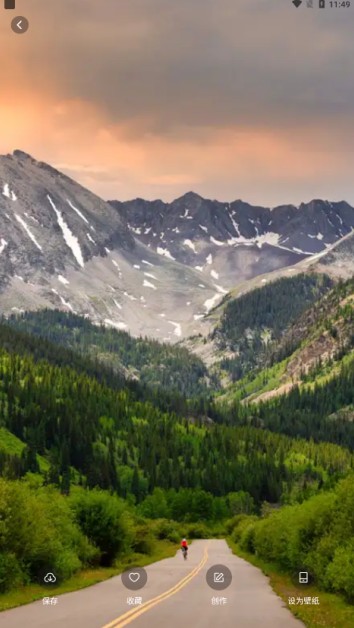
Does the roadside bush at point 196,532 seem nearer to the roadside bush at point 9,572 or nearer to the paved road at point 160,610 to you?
the paved road at point 160,610

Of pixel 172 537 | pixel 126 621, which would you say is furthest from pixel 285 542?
pixel 172 537

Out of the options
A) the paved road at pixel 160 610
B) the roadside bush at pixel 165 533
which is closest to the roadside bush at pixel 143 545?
the paved road at pixel 160 610

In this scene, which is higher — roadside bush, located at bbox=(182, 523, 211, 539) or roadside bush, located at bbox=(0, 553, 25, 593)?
roadside bush, located at bbox=(182, 523, 211, 539)

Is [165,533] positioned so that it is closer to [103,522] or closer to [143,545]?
[143,545]

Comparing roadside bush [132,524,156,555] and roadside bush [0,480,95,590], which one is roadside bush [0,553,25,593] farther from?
roadside bush [132,524,156,555]

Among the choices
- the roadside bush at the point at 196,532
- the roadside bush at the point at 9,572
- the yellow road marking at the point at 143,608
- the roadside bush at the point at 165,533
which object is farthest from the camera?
the roadside bush at the point at 196,532

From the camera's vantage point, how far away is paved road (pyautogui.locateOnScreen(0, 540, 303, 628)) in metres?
33.2

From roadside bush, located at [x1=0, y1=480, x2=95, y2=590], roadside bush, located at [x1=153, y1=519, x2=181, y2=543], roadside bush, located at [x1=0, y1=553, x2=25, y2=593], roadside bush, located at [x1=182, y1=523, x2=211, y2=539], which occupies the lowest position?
roadside bush, located at [x1=0, y1=553, x2=25, y2=593]

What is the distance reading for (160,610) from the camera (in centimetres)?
3722

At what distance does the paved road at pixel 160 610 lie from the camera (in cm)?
3316

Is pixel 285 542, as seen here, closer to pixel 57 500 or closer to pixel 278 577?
pixel 278 577

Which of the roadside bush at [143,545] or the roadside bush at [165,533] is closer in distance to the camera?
the roadside bush at [143,545]

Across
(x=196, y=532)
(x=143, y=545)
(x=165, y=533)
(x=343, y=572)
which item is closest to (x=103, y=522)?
(x=143, y=545)

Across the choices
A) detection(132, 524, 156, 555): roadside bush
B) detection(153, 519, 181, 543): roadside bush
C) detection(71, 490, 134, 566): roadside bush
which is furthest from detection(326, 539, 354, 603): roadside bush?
detection(153, 519, 181, 543): roadside bush
